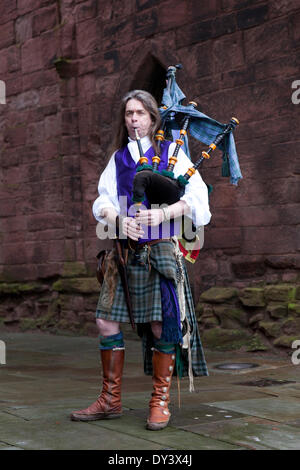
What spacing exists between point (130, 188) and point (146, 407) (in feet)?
4.51

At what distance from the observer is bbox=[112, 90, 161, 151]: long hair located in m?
3.95

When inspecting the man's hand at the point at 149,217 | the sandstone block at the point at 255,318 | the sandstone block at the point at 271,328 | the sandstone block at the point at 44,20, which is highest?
the sandstone block at the point at 44,20

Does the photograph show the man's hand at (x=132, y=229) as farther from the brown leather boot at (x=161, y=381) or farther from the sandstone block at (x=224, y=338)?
the sandstone block at (x=224, y=338)

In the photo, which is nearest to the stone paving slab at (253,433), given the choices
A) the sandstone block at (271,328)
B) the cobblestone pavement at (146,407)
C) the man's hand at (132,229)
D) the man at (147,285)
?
the cobblestone pavement at (146,407)

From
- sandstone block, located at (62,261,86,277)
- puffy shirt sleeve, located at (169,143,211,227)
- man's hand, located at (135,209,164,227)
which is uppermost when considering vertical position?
puffy shirt sleeve, located at (169,143,211,227)

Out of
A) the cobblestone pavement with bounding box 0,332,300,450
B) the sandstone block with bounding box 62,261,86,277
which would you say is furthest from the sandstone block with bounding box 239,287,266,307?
the sandstone block with bounding box 62,261,86,277

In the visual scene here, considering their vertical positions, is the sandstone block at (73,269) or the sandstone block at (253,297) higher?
the sandstone block at (73,269)

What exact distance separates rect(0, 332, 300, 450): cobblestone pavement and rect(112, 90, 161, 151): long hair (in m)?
1.57

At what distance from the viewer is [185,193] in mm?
3869

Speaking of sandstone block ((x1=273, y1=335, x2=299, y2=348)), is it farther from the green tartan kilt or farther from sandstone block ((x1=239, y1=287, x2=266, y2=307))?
the green tartan kilt

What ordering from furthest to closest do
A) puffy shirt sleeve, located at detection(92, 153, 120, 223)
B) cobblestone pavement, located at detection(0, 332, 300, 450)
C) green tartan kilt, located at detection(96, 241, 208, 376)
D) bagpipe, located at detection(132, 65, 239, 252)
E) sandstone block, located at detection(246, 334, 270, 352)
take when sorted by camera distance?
sandstone block, located at detection(246, 334, 270, 352), puffy shirt sleeve, located at detection(92, 153, 120, 223), green tartan kilt, located at detection(96, 241, 208, 376), bagpipe, located at detection(132, 65, 239, 252), cobblestone pavement, located at detection(0, 332, 300, 450)

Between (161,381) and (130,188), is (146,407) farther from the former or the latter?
(130,188)

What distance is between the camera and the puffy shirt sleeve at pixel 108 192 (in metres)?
3.94

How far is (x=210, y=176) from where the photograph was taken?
7879 mm
